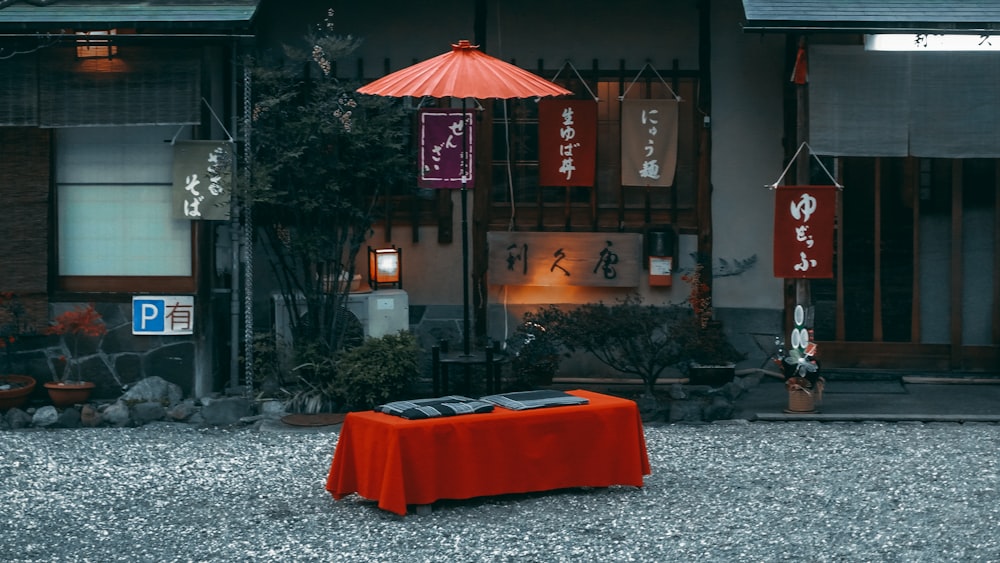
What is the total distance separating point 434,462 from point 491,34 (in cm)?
675

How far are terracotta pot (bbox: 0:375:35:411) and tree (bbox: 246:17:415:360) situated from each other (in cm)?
279

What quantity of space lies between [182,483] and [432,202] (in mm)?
5202

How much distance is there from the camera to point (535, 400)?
1029 centimetres

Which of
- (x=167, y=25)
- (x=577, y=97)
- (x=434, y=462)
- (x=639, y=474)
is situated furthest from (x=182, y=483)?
(x=577, y=97)

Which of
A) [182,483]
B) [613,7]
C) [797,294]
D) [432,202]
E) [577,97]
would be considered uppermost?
[613,7]

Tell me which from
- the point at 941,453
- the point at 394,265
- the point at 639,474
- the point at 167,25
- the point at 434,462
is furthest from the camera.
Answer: the point at 394,265

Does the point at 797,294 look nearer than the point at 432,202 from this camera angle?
→ Yes

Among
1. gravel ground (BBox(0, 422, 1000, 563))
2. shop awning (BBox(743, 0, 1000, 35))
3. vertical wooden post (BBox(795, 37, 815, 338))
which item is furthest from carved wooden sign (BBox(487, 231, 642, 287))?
shop awning (BBox(743, 0, 1000, 35))

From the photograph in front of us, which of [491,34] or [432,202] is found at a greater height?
[491,34]

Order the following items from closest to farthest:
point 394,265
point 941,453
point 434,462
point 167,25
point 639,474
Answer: point 434,462, point 639,474, point 941,453, point 167,25, point 394,265

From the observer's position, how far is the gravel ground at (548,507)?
29.0 ft

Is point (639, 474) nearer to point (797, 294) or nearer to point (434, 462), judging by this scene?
point (434, 462)

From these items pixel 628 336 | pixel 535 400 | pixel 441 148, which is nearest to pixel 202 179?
pixel 441 148

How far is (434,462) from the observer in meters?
9.67
